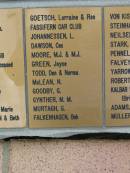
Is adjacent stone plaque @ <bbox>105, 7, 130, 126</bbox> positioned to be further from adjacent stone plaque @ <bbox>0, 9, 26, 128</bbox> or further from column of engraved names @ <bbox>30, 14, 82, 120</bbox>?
adjacent stone plaque @ <bbox>0, 9, 26, 128</bbox>

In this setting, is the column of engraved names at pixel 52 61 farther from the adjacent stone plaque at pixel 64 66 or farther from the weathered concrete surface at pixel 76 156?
the weathered concrete surface at pixel 76 156

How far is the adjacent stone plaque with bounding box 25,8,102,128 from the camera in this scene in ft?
5.09

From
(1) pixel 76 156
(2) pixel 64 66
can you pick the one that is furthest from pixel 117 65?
(1) pixel 76 156

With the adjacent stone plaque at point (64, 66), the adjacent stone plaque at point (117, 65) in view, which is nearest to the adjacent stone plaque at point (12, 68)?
the adjacent stone plaque at point (64, 66)

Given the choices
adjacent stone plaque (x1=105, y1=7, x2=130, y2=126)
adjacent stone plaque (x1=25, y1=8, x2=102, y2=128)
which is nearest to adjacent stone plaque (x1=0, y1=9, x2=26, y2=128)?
adjacent stone plaque (x1=25, y1=8, x2=102, y2=128)

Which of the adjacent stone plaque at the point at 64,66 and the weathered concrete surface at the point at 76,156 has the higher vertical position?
the adjacent stone plaque at the point at 64,66

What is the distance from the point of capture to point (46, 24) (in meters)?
1.55

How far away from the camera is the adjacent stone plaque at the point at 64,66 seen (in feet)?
5.09

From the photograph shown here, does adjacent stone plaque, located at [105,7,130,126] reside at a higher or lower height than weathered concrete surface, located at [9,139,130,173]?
higher

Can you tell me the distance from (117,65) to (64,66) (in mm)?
203

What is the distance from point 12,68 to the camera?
5.16 feet

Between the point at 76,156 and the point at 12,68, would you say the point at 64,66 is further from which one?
the point at 76,156

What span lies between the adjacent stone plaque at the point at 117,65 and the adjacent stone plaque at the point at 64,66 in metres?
0.03

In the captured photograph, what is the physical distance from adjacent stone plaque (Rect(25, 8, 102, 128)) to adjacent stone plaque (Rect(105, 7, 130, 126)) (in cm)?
3
